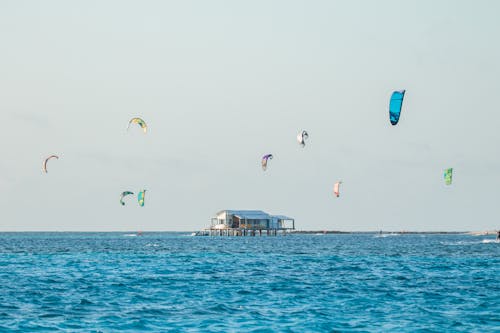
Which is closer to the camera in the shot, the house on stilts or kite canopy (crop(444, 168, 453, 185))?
kite canopy (crop(444, 168, 453, 185))

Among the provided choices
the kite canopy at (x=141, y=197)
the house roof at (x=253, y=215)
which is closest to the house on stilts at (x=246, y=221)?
the house roof at (x=253, y=215)

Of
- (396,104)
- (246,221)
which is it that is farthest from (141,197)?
(396,104)

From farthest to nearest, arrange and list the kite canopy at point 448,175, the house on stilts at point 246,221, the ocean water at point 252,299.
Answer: the house on stilts at point 246,221 < the kite canopy at point 448,175 < the ocean water at point 252,299

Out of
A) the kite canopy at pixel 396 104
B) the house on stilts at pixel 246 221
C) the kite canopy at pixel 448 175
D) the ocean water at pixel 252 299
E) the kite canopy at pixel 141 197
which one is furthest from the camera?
the house on stilts at pixel 246 221

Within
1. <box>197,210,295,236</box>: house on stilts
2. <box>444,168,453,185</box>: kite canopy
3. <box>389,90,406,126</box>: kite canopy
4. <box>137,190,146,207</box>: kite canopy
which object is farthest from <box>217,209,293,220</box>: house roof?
<box>389,90,406,126</box>: kite canopy

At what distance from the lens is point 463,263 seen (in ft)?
186

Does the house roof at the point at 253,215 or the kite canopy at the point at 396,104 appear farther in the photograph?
the house roof at the point at 253,215

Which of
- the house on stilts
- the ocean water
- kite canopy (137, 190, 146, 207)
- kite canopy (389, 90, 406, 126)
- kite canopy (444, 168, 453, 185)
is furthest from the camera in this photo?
the house on stilts

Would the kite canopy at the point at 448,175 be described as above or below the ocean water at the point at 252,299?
above

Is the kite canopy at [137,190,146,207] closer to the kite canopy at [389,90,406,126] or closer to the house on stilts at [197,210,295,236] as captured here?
the house on stilts at [197,210,295,236]

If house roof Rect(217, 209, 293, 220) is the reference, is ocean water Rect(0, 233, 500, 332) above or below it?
below

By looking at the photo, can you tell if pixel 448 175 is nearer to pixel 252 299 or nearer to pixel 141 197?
pixel 141 197

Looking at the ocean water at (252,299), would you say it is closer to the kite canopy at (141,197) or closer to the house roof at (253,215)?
the kite canopy at (141,197)

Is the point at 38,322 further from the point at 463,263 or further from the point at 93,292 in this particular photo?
the point at 463,263
